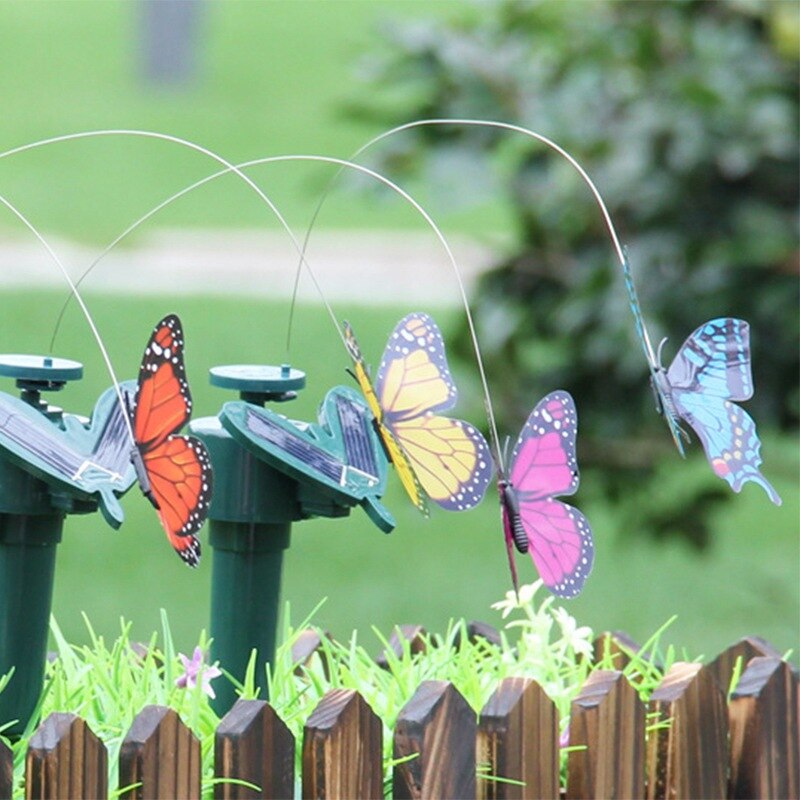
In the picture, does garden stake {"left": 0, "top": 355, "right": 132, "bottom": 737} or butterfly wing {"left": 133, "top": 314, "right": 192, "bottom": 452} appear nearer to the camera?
butterfly wing {"left": 133, "top": 314, "right": 192, "bottom": 452}

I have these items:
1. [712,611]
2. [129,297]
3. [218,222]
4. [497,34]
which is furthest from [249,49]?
[497,34]

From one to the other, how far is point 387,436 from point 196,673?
41 cm

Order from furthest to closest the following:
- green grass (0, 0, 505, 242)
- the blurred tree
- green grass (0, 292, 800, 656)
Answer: green grass (0, 0, 505, 242) → green grass (0, 292, 800, 656) → the blurred tree

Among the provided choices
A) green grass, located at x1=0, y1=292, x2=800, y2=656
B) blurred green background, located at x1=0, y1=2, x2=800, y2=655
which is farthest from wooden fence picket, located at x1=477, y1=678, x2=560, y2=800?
green grass, located at x1=0, y1=292, x2=800, y2=656

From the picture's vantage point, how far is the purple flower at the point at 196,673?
1.84 meters

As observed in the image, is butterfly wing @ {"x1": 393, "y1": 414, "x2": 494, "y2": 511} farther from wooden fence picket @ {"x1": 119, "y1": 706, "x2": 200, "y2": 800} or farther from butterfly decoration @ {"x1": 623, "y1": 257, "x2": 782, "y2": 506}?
wooden fence picket @ {"x1": 119, "y1": 706, "x2": 200, "y2": 800}

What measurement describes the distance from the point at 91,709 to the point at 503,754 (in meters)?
0.48

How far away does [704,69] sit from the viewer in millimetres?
3350

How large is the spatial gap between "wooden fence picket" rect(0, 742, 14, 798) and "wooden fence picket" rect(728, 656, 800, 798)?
0.86 m

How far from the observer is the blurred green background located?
5.85 meters

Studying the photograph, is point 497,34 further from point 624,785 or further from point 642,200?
point 624,785

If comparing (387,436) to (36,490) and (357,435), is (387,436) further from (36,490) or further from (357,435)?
(36,490)

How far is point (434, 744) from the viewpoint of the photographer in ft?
5.70

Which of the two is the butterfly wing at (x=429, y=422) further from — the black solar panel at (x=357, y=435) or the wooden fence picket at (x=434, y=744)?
the wooden fence picket at (x=434, y=744)
